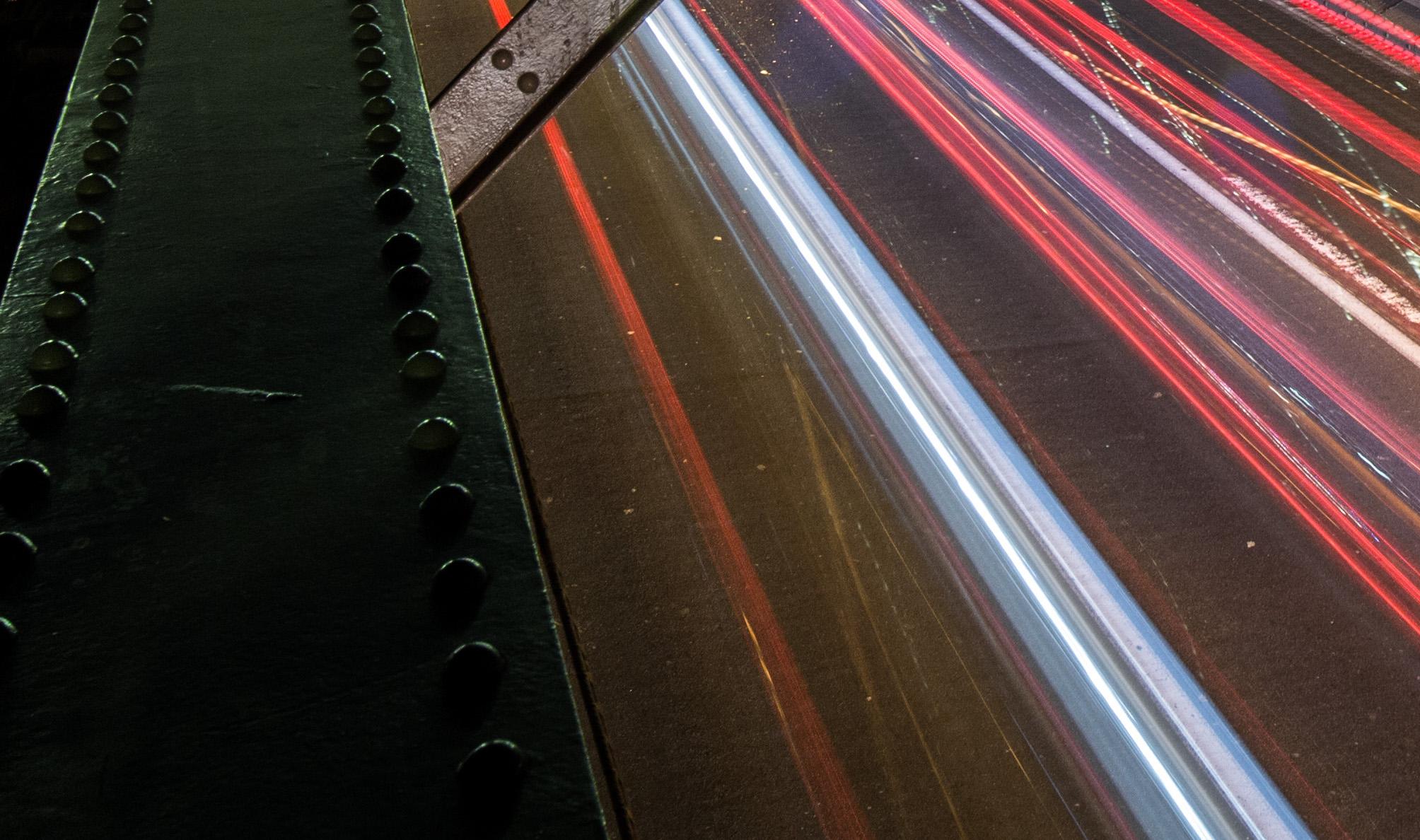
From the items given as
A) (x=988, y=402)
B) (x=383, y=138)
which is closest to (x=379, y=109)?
(x=383, y=138)

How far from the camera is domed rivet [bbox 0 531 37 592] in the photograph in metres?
1.11

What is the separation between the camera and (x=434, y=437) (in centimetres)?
128

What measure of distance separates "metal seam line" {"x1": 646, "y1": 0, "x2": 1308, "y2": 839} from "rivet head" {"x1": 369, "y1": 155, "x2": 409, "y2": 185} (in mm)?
3646

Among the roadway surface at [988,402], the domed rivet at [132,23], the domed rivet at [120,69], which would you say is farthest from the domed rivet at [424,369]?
the domed rivet at [132,23]

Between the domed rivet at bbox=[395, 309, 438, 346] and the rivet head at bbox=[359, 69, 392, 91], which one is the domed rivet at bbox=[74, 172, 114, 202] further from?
the domed rivet at bbox=[395, 309, 438, 346]

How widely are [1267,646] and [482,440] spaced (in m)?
4.29

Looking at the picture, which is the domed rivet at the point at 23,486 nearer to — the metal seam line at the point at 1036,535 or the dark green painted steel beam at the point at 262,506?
the dark green painted steel beam at the point at 262,506

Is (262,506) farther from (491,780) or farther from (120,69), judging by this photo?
(120,69)

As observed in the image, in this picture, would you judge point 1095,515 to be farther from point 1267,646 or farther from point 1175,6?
point 1175,6

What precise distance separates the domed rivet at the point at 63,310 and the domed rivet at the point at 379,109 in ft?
1.90

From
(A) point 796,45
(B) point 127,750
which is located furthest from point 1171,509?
(A) point 796,45

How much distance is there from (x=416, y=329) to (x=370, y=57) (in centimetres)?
82

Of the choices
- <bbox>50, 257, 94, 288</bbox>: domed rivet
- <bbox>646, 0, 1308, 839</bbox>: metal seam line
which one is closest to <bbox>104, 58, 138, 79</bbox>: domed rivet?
<bbox>50, 257, 94, 288</bbox>: domed rivet

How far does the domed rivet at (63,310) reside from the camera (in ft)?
4.63
